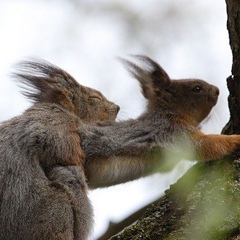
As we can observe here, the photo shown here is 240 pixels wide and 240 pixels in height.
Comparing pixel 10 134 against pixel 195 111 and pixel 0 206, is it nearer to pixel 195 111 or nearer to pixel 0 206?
pixel 0 206

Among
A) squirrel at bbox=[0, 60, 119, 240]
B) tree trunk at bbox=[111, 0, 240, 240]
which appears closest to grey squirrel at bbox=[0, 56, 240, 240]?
squirrel at bbox=[0, 60, 119, 240]

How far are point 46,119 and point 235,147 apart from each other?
6.16 feet

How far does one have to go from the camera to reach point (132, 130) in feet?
20.7

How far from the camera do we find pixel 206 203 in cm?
483

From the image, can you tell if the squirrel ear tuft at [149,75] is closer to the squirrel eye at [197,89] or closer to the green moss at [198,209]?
the squirrel eye at [197,89]

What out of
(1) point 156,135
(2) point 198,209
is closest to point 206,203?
(2) point 198,209

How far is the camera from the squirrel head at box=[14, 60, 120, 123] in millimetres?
6477

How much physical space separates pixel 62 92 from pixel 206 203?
93.5 inches

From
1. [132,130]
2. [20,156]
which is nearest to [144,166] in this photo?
[132,130]

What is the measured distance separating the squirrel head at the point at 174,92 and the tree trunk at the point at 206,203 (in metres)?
0.88

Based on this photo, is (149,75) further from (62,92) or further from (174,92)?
(62,92)

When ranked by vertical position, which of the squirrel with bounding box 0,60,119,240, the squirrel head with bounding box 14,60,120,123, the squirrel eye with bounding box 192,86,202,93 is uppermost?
the squirrel eye with bounding box 192,86,202,93

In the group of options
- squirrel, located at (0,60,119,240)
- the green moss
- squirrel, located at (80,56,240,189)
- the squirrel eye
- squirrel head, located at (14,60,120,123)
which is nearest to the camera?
the green moss

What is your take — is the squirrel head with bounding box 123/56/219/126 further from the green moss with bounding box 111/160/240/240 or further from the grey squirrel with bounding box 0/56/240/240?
the green moss with bounding box 111/160/240/240
